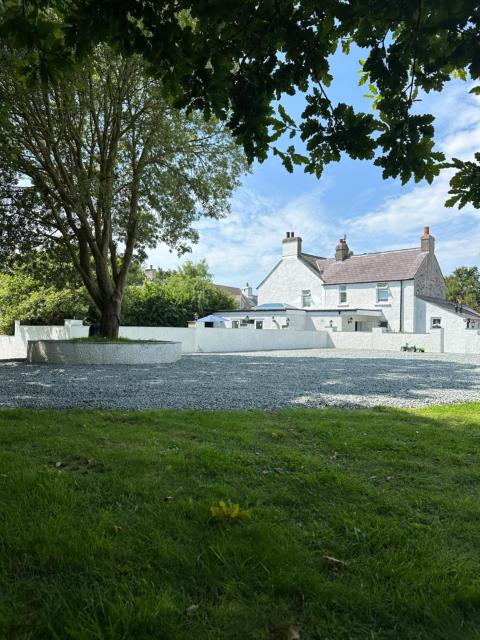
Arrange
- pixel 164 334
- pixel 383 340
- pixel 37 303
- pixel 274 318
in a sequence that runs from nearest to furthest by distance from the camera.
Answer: pixel 164 334 → pixel 37 303 → pixel 383 340 → pixel 274 318

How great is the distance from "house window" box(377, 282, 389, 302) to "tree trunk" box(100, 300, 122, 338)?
23.3 metres

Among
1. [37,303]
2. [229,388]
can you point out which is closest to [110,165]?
[229,388]

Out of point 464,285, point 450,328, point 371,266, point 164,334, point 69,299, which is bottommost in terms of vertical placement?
point 164,334

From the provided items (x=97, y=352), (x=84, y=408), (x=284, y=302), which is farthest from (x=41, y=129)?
(x=284, y=302)

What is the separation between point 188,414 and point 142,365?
28.8ft

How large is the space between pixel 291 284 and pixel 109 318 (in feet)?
83.4

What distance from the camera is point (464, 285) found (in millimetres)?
60719

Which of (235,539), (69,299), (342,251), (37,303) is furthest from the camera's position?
(342,251)

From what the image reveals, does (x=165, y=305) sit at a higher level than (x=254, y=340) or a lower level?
higher

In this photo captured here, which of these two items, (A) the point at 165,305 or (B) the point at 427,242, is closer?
(A) the point at 165,305

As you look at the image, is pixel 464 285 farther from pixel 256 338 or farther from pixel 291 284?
pixel 256 338

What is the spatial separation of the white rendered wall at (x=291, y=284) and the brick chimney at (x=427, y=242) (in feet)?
27.7

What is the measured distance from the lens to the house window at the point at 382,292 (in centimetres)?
3391

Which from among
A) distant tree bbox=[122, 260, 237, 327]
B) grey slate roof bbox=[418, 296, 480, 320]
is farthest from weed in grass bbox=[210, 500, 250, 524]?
grey slate roof bbox=[418, 296, 480, 320]
